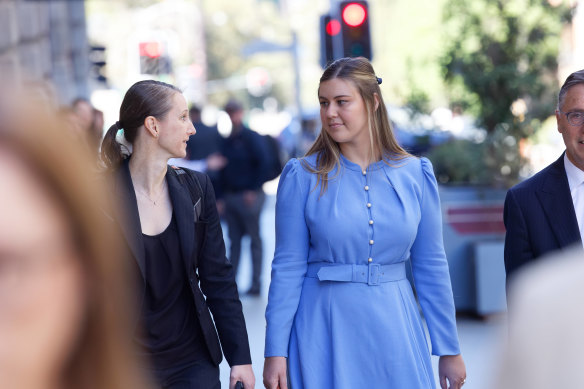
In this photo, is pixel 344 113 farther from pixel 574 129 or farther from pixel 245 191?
pixel 245 191

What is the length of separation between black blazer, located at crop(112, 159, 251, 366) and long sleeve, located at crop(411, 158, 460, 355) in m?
0.76

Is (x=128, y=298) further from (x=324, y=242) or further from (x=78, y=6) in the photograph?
(x=78, y=6)

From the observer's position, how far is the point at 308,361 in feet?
12.7

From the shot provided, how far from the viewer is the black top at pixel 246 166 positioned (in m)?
11.0

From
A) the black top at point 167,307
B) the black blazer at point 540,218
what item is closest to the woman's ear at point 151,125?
the black top at point 167,307

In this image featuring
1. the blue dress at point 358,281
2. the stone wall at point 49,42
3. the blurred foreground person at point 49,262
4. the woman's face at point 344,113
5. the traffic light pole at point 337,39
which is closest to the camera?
the blurred foreground person at point 49,262

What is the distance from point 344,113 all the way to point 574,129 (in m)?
0.92

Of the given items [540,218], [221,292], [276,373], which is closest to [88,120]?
[221,292]

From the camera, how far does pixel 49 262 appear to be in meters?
1.04

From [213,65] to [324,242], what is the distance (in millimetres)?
76178

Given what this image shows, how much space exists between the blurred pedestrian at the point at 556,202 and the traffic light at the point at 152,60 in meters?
18.0

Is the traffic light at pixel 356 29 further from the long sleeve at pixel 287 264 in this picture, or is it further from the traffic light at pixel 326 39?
the long sleeve at pixel 287 264

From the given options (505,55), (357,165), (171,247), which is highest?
(505,55)

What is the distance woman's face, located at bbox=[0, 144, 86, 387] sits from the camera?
101 cm
